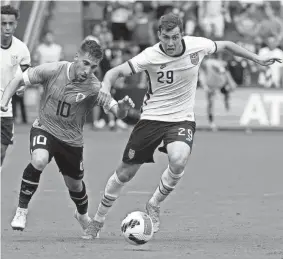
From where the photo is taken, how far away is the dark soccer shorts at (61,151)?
9.26 m

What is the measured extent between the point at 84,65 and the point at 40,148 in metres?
0.88

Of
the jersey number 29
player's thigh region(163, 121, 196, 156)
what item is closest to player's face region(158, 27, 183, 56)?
the jersey number 29

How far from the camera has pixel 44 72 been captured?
9.38 m

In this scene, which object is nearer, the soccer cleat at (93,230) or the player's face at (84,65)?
the player's face at (84,65)

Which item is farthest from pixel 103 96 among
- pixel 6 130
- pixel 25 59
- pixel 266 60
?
pixel 6 130

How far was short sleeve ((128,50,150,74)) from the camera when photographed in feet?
31.7

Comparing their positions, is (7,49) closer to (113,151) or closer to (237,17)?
(113,151)

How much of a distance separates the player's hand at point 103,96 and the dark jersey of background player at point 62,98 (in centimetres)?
5

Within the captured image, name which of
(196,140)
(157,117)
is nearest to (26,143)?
(196,140)

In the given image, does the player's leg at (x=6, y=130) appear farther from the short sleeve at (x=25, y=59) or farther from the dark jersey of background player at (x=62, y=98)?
the dark jersey of background player at (x=62, y=98)

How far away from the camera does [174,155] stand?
31.2 feet

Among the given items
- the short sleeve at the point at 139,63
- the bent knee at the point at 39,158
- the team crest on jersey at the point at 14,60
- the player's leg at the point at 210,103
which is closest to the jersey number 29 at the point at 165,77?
the short sleeve at the point at 139,63

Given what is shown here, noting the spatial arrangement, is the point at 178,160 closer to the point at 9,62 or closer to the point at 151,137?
the point at 151,137

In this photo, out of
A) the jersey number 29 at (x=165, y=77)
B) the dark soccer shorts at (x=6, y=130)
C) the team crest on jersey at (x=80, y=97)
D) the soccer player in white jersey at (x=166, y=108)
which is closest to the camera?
the team crest on jersey at (x=80, y=97)
